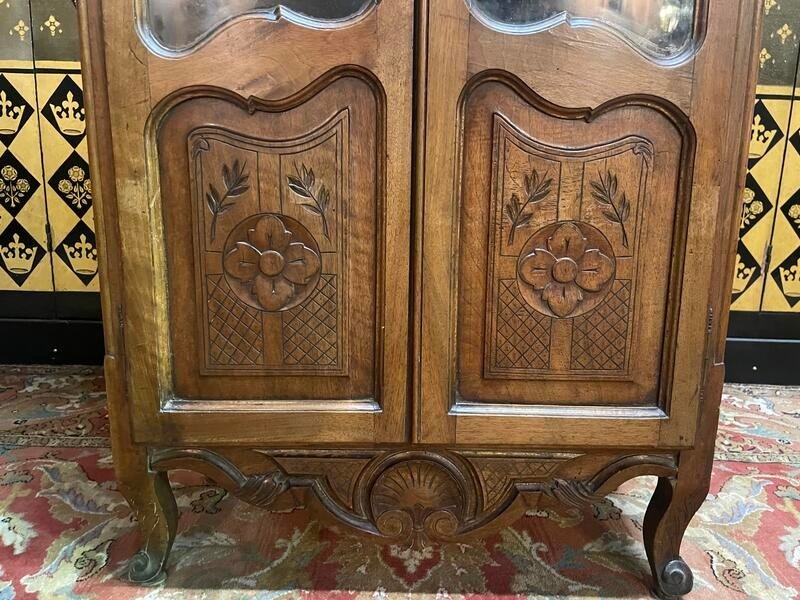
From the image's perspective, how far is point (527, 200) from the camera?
823mm

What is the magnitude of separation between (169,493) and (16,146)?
1.21 metres

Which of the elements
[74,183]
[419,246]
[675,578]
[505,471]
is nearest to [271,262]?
[419,246]

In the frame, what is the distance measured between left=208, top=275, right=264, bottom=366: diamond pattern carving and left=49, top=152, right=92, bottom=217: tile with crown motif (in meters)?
1.09

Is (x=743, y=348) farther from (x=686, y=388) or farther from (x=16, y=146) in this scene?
(x=16, y=146)

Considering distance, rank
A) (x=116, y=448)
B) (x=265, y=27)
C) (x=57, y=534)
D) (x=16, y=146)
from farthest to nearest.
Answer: (x=16, y=146) < (x=57, y=534) < (x=116, y=448) < (x=265, y=27)

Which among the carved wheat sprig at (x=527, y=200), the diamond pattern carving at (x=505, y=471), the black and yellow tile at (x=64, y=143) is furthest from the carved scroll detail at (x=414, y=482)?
the black and yellow tile at (x=64, y=143)

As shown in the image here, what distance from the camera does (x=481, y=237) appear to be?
0.83m

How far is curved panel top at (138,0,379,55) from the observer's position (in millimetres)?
772

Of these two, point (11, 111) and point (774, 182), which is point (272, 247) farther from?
point (774, 182)

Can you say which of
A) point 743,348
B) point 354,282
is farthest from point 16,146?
point 743,348

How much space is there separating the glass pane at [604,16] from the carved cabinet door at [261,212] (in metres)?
0.11

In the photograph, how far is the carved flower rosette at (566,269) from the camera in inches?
32.9

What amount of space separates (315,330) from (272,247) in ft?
0.40

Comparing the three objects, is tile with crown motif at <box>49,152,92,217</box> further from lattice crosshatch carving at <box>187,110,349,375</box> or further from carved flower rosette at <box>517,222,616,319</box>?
carved flower rosette at <box>517,222,616,319</box>
